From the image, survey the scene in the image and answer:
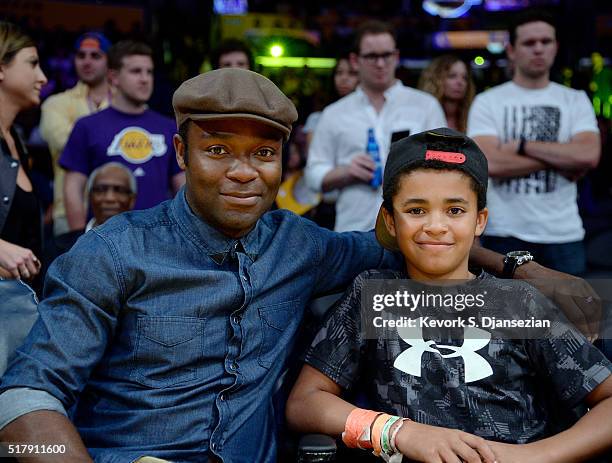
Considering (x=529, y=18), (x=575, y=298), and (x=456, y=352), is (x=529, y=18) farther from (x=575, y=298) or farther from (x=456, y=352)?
(x=456, y=352)

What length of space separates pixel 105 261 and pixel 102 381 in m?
0.34

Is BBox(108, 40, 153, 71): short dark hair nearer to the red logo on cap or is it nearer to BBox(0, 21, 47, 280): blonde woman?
BBox(0, 21, 47, 280): blonde woman

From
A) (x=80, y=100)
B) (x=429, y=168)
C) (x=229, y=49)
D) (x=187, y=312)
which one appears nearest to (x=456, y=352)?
(x=429, y=168)

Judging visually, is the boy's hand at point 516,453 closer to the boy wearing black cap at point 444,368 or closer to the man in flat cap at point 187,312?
the boy wearing black cap at point 444,368

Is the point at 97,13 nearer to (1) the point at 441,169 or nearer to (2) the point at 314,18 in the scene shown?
(2) the point at 314,18

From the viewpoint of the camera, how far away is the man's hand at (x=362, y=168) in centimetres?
404

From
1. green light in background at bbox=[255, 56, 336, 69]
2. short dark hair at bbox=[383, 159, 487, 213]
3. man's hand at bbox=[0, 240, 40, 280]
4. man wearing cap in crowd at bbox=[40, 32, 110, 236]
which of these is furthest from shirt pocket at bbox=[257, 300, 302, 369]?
green light in background at bbox=[255, 56, 336, 69]

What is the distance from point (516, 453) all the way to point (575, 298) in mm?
484

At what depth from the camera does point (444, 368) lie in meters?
2.13

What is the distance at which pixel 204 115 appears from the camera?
207 centimetres

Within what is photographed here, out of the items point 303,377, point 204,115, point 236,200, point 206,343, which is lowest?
point 303,377

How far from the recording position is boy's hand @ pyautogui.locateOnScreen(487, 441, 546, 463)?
6.42 feet

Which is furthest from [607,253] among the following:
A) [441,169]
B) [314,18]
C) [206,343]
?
[314,18]

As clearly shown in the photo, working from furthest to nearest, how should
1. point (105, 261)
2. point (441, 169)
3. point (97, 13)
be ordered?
point (97, 13)
point (441, 169)
point (105, 261)
